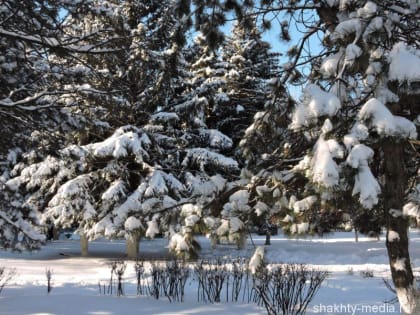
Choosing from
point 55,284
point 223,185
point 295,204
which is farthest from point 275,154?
point 55,284

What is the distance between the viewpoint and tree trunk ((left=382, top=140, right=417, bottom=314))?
15.1 ft

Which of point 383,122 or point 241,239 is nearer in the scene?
point 383,122

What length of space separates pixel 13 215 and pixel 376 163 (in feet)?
30.0

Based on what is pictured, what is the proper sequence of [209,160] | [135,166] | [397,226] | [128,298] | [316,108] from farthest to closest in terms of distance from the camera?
[135,166] → [209,160] → [128,298] → [397,226] → [316,108]

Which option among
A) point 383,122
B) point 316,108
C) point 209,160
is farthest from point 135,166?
point 383,122

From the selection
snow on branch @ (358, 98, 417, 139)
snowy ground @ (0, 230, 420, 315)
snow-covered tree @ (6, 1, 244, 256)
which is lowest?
snowy ground @ (0, 230, 420, 315)

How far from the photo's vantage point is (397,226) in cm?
468

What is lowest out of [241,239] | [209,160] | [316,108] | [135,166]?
[241,239]

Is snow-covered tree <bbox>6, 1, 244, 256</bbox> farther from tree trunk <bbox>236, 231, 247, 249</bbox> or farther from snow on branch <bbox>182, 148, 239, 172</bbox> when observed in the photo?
tree trunk <bbox>236, 231, 247, 249</bbox>

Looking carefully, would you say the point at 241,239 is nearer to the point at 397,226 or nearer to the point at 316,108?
the point at 397,226

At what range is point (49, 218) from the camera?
59.3 ft

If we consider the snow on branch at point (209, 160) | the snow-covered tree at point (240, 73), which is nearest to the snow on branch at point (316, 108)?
the snow on branch at point (209, 160)

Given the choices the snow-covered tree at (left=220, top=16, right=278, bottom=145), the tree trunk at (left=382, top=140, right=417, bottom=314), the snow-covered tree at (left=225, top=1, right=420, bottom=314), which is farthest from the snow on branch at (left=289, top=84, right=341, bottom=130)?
the snow-covered tree at (left=220, top=16, right=278, bottom=145)

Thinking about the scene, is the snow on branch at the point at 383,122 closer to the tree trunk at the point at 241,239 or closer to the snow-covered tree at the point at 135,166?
the tree trunk at the point at 241,239
